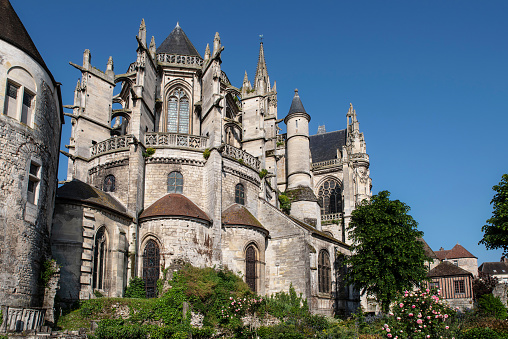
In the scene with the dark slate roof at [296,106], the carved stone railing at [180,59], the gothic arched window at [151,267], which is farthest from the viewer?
the dark slate roof at [296,106]

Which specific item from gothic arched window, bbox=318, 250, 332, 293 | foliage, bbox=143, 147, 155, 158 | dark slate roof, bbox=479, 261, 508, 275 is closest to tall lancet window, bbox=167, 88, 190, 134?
foliage, bbox=143, 147, 155, 158

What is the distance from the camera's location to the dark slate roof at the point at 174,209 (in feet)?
83.1

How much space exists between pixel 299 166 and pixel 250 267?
1539 cm

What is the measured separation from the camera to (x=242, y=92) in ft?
120

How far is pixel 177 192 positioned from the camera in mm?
27859


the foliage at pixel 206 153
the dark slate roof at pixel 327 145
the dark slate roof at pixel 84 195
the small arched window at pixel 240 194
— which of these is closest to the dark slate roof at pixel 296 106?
the dark slate roof at pixel 327 145

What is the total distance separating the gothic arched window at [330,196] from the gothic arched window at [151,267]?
86.2 feet

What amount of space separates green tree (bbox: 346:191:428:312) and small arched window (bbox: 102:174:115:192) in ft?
47.4

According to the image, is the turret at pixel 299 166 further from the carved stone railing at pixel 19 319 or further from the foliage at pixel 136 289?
the carved stone railing at pixel 19 319

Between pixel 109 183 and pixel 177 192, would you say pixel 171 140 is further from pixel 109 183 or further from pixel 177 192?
pixel 109 183

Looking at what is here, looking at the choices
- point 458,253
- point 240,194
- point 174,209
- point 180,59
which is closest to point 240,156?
point 240,194

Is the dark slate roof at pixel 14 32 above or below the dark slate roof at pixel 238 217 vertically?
above

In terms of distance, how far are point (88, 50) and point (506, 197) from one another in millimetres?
25825

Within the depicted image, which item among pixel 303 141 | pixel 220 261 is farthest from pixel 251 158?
pixel 303 141
